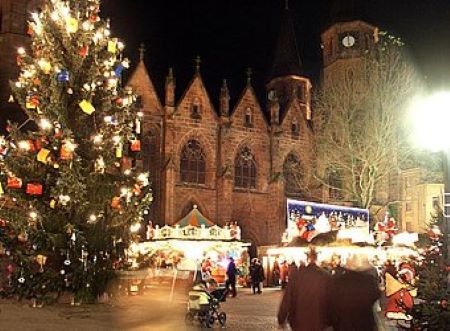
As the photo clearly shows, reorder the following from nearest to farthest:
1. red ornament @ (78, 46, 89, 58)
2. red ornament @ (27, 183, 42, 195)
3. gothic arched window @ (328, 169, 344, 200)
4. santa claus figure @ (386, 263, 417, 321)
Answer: santa claus figure @ (386, 263, 417, 321) < red ornament @ (27, 183, 42, 195) < red ornament @ (78, 46, 89, 58) < gothic arched window @ (328, 169, 344, 200)

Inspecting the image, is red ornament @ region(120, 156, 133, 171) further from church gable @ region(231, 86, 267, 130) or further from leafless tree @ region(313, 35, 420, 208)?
church gable @ region(231, 86, 267, 130)

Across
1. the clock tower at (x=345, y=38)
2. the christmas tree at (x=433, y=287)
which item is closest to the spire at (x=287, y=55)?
the clock tower at (x=345, y=38)

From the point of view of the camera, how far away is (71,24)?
48.3 feet

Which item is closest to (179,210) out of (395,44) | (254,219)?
(254,219)

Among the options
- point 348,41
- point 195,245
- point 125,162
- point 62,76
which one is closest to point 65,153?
point 62,76

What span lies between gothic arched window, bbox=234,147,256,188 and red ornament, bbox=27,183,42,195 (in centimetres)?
2473

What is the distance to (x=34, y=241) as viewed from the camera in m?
13.9

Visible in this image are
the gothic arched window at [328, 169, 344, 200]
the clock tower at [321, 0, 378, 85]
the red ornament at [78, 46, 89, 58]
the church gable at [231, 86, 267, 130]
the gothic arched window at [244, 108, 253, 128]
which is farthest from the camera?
the clock tower at [321, 0, 378, 85]

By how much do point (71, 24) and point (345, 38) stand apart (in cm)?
3298

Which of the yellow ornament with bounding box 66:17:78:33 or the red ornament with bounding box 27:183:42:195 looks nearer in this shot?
the red ornament with bounding box 27:183:42:195

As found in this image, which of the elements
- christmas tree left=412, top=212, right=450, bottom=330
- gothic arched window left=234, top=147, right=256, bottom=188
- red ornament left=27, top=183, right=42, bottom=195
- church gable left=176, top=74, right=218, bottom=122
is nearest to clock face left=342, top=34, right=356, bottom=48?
gothic arched window left=234, top=147, right=256, bottom=188

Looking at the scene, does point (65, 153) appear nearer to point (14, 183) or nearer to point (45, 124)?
point (45, 124)

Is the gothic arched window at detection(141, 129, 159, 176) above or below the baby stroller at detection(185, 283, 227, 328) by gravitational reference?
above

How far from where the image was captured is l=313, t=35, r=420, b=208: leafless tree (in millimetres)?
30344
